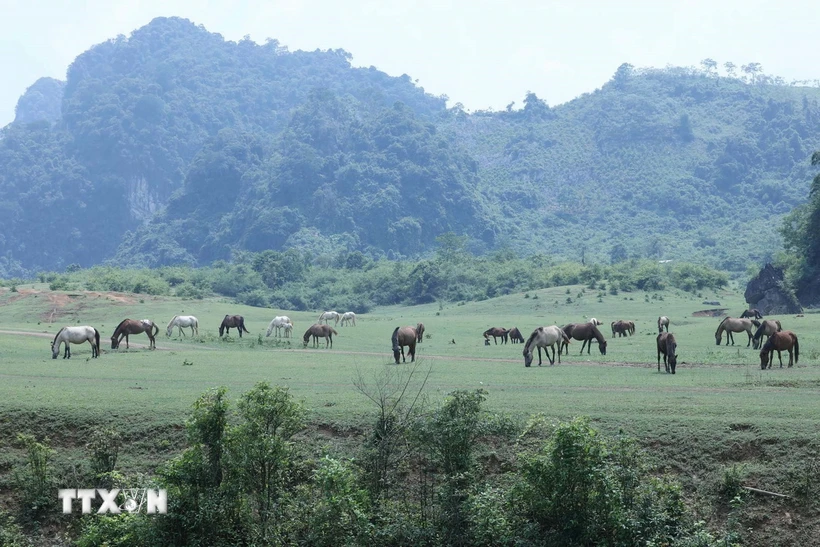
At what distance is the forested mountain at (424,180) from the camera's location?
480 feet

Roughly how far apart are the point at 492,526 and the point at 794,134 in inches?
6275

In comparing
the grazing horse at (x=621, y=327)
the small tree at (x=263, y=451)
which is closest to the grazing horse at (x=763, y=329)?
the grazing horse at (x=621, y=327)

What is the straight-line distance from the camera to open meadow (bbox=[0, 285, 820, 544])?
55.0 ft

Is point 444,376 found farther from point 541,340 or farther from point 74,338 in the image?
point 74,338

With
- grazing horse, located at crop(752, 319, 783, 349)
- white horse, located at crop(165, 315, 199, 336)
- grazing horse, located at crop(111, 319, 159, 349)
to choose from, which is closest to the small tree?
grazing horse, located at crop(111, 319, 159, 349)

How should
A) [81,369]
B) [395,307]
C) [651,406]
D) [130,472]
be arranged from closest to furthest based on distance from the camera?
[130,472]
[651,406]
[81,369]
[395,307]

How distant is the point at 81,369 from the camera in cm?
2748

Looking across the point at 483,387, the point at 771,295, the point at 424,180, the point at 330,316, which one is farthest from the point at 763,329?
the point at 424,180

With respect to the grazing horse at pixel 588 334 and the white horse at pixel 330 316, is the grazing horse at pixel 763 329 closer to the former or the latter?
the grazing horse at pixel 588 334

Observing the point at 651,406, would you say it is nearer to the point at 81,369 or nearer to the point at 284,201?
the point at 81,369

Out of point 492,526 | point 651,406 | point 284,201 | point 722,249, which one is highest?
point 284,201

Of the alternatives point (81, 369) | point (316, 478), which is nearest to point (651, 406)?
point (316, 478)

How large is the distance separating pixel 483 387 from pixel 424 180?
141248 mm

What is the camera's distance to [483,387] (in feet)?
76.4
